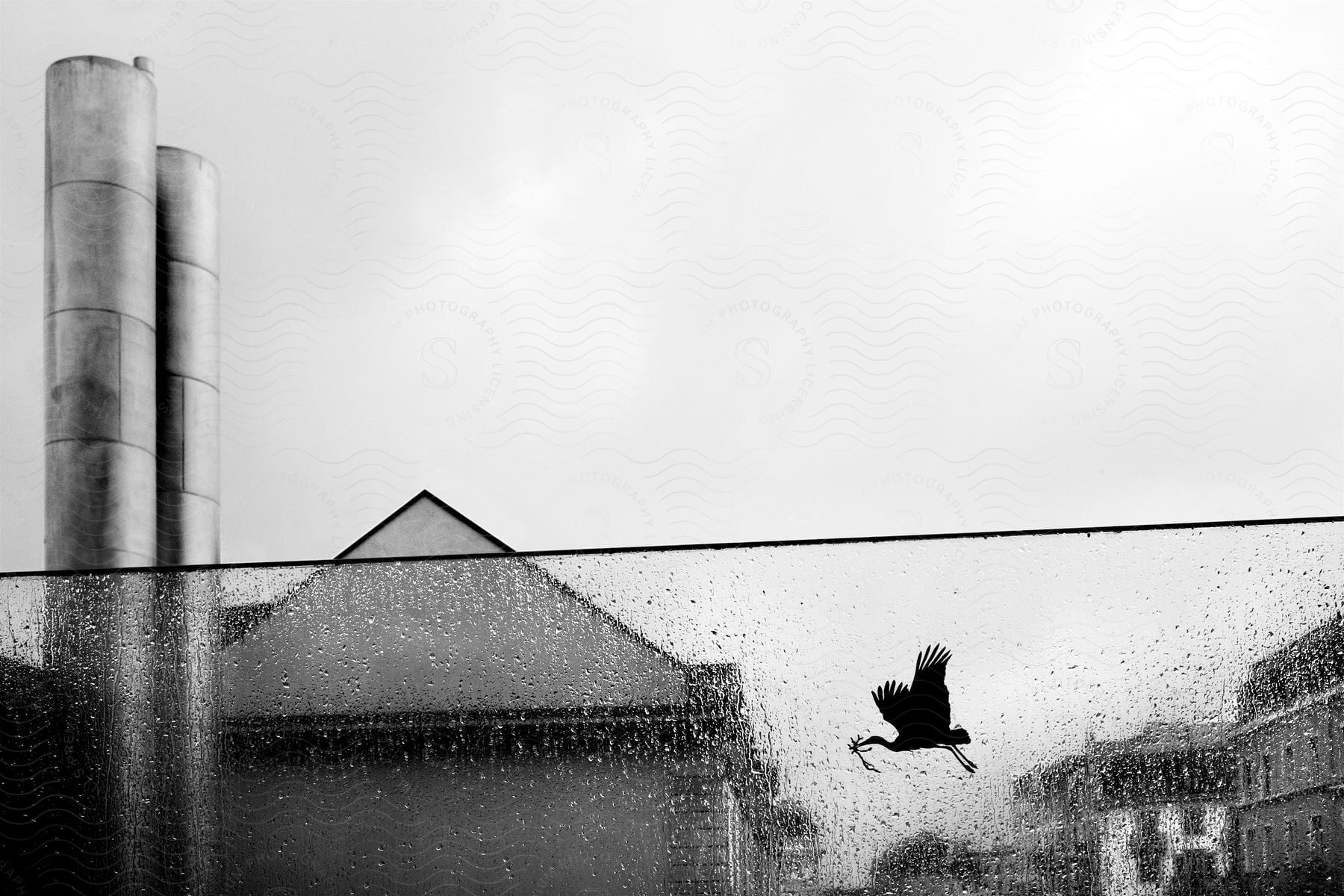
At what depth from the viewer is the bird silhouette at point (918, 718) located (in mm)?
2797

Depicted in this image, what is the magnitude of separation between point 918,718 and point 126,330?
609 cm

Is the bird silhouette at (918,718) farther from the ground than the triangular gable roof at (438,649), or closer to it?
closer to it

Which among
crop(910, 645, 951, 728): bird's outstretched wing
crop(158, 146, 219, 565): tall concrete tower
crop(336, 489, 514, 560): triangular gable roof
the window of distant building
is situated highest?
crop(158, 146, 219, 565): tall concrete tower

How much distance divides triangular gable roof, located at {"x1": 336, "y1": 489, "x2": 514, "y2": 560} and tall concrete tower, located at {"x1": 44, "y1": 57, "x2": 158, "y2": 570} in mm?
1452

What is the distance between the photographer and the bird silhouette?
2.80m

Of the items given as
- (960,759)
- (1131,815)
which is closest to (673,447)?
(960,759)

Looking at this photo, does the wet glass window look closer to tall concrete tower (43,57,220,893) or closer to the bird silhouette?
the bird silhouette

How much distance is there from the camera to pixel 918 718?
110 inches

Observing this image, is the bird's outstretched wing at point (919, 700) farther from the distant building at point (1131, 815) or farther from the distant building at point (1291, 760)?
the distant building at point (1291, 760)

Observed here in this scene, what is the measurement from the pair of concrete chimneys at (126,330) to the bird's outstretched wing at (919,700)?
5571 mm

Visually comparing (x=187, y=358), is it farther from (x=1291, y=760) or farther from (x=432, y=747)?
(x=1291, y=760)

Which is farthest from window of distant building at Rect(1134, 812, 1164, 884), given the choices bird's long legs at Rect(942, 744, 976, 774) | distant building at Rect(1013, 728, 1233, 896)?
bird's long legs at Rect(942, 744, 976, 774)

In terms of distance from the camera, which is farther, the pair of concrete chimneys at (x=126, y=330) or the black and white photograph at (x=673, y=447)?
the pair of concrete chimneys at (x=126, y=330)

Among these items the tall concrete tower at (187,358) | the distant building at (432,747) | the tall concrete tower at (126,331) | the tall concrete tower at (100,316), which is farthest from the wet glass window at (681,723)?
the tall concrete tower at (187,358)
